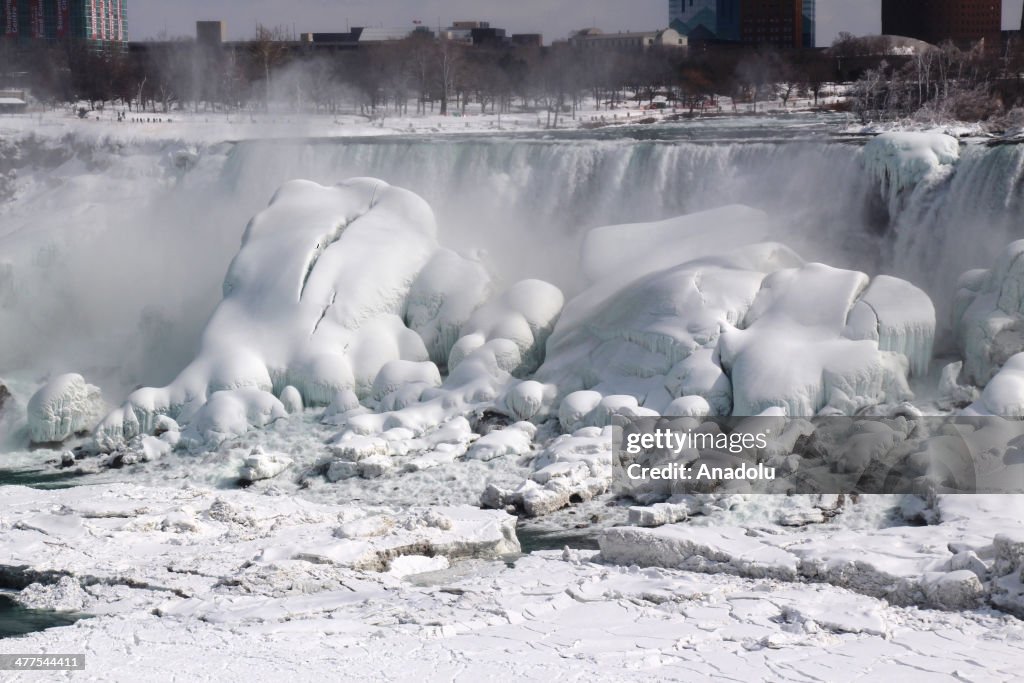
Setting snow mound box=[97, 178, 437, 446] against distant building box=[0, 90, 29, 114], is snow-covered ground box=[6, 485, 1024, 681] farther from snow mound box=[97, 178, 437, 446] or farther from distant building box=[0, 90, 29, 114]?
distant building box=[0, 90, 29, 114]

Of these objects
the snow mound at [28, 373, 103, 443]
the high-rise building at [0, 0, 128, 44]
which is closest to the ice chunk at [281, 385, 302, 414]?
the snow mound at [28, 373, 103, 443]

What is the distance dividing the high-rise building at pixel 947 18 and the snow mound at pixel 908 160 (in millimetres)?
56930

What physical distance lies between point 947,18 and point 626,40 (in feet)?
56.2

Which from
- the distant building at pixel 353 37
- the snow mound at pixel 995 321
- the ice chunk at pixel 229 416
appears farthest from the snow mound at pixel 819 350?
the distant building at pixel 353 37

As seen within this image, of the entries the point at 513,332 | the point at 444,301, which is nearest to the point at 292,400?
the point at 444,301

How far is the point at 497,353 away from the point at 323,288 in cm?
274

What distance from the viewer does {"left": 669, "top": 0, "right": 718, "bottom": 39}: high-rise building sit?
345 ft

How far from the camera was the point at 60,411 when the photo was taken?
18.0 metres

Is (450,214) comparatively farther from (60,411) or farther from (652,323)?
(60,411)

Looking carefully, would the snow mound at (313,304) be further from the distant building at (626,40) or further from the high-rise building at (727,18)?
the high-rise building at (727,18)

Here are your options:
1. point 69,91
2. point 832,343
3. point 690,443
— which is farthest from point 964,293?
point 69,91

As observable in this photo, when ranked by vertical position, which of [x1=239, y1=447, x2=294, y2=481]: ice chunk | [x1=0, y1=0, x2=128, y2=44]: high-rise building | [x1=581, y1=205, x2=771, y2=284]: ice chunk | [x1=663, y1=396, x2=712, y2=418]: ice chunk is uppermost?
[x1=0, y1=0, x2=128, y2=44]: high-rise building

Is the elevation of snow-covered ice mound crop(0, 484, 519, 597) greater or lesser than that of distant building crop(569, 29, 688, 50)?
lesser

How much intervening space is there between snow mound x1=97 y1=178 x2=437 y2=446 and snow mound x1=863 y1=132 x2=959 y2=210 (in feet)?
20.5
